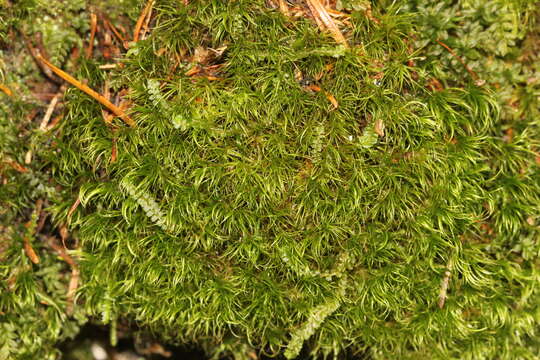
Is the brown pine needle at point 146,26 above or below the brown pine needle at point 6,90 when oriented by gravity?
above

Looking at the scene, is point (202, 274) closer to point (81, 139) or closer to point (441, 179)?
point (81, 139)

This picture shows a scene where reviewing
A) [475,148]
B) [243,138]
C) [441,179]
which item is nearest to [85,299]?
[243,138]

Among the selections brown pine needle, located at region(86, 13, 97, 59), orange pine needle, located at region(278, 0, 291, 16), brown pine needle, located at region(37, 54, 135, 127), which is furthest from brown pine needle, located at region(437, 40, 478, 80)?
brown pine needle, located at region(86, 13, 97, 59)

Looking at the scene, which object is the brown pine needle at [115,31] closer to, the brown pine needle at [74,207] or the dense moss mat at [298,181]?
the dense moss mat at [298,181]

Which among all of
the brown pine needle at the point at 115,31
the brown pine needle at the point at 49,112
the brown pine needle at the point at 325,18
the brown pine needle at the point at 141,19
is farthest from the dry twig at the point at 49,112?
the brown pine needle at the point at 325,18

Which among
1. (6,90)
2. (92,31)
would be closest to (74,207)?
(6,90)

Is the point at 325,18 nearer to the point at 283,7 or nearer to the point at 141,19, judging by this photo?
the point at 283,7
